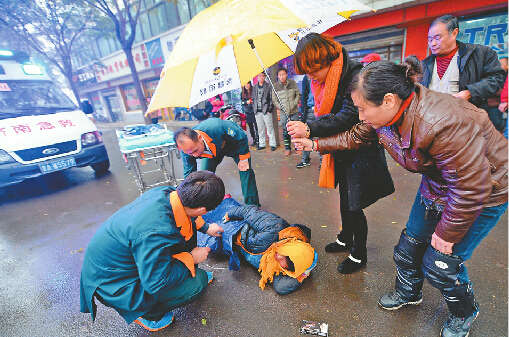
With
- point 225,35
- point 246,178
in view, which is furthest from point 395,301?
point 225,35

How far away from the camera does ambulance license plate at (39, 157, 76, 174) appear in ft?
15.6

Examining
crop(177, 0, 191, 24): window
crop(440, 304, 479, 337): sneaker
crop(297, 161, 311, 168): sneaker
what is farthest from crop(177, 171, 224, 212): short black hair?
crop(177, 0, 191, 24): window

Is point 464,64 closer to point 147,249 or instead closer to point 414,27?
point 147,249

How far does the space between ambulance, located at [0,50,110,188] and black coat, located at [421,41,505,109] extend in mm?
6453

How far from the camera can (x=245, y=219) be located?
99.5 inches

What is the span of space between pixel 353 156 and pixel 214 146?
1610mm

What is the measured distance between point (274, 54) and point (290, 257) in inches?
81.9

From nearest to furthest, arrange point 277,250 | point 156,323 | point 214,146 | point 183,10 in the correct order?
point 156,323
point 277,250
point 214,146
point 183,10

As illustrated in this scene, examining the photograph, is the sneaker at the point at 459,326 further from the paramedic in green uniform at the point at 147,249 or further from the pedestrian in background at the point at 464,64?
the pedestrian in background at the point at 464,64

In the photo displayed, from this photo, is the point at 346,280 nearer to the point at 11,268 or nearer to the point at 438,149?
the point at 438,149

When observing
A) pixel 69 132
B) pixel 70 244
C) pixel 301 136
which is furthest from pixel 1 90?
pixel 301 136

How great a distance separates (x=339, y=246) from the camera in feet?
8.50

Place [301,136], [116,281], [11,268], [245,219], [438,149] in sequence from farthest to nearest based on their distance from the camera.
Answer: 1. [11,268]
2. [245,219]
3. [301,136]
4. [116,281]
5. [438,149]

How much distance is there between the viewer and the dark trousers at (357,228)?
2.08m
